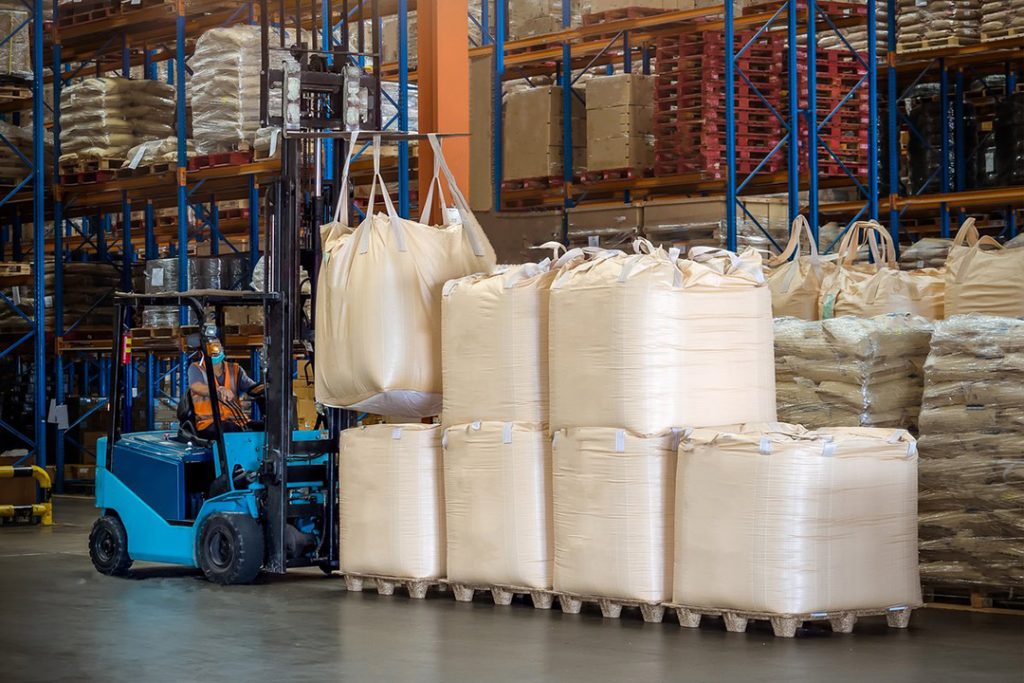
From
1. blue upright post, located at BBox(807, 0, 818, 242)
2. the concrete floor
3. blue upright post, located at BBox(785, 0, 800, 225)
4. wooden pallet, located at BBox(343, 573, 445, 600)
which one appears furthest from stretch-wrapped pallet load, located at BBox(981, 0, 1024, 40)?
wooden pallet, located at BBox(343, 573, 445, 600)

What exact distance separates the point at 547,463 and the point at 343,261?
151 cm

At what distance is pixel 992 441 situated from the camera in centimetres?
684

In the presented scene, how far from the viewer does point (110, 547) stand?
895cm

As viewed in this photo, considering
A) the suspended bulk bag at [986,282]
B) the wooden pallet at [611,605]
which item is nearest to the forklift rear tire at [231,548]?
the wooden pallet at [611,605]

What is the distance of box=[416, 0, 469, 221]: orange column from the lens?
9062mm

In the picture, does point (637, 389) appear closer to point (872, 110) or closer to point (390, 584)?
point (390, 584)

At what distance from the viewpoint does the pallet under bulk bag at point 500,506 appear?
7039 mm

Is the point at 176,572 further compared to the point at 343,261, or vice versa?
the point at 176,572

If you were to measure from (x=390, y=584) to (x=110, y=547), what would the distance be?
6.85 ft

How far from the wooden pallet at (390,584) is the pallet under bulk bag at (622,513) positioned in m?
1.06

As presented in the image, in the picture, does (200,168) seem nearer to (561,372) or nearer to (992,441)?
(561,372)

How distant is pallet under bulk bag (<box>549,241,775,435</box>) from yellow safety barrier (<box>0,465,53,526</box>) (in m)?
6.74

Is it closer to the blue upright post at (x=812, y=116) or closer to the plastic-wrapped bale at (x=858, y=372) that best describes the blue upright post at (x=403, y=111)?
the blue upright post at (x=812, y=116)

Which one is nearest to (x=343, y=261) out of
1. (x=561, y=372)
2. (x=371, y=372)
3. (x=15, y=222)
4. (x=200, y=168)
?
(x=371, y=372)
